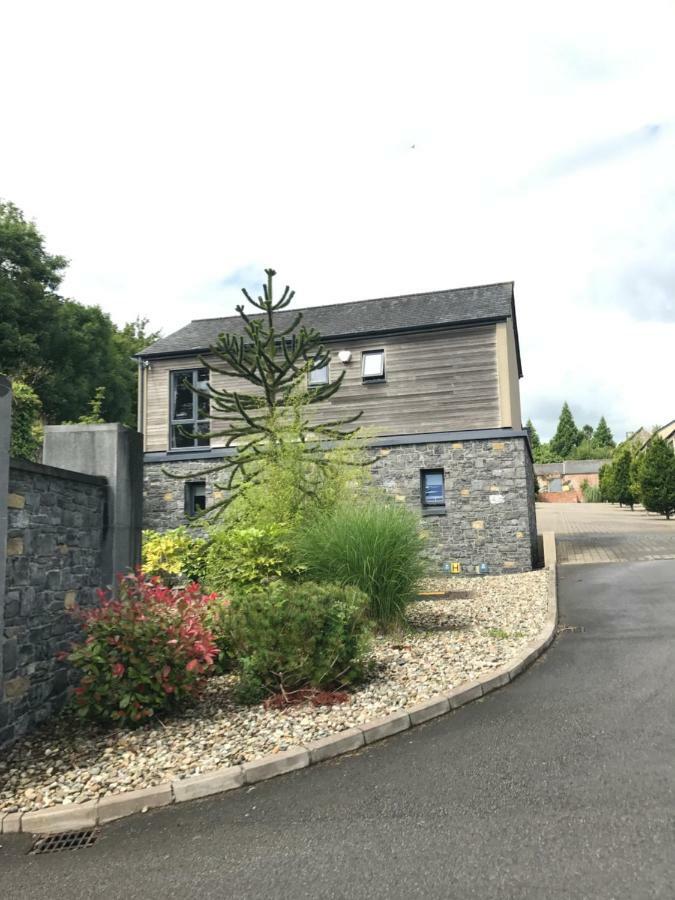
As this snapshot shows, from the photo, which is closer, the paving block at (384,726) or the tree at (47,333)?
the paving block at (384,726)

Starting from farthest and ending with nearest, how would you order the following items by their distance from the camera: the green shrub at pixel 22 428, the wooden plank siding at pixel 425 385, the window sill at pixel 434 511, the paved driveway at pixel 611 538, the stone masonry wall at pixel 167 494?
the stone masonry wall at pixel 167 494 < the paved driveway at pixel 611 538 < the wooden plank siding at pixel 425 385 < the window sill at pixel 434 511 < the green shrub at pixel 22 428

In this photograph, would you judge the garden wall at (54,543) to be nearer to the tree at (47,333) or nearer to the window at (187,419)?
the window at (187,419)

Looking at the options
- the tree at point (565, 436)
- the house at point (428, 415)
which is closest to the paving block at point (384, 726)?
the house at point (428, 415)

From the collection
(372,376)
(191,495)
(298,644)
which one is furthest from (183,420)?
(298,644)

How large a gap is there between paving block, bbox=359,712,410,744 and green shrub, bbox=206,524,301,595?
3.51m

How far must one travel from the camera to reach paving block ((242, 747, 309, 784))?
15.2 feet

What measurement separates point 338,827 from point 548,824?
116 centimetres

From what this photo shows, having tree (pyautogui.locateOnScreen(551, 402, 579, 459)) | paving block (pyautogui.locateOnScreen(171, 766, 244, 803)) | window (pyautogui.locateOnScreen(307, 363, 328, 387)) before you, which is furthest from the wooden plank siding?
tree (pyautogui.locateOnScreen(551, 402, 579, 459))

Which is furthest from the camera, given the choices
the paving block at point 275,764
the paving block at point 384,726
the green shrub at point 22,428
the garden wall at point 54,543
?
the green shrub at point 22,428

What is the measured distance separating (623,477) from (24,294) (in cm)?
3480

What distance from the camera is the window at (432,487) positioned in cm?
1602

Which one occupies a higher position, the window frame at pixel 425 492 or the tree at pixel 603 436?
the tree at pixel 603 436

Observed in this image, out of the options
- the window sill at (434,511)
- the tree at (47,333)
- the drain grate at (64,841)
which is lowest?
the drain grate at (64,841)

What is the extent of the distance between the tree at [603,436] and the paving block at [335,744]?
7968 cm
